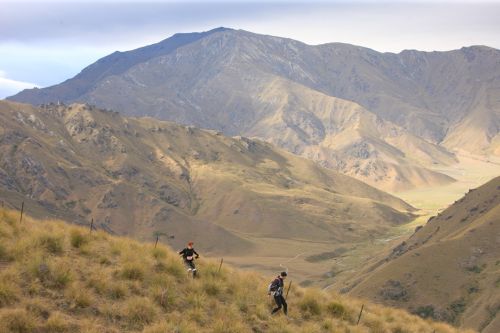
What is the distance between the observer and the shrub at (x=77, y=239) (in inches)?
826

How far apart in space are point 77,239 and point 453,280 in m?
81.2

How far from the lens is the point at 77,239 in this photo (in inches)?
832

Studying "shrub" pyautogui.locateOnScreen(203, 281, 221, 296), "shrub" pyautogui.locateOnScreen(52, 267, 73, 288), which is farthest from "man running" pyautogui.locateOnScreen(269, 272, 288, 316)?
"shrub" pyautogui.locateOnScreen(52, 267, 73, 288)

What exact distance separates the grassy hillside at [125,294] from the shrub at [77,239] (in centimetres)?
4

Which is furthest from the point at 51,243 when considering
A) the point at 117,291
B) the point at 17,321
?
the point at 17,321

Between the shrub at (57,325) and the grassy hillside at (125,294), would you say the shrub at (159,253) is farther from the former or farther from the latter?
the shrub at (57,325)

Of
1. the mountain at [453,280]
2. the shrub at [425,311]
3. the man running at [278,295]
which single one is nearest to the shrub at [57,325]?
the man running at [278,295]

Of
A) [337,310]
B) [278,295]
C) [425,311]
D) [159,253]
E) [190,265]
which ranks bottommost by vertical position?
[425,311]

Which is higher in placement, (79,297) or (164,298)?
(79,297)

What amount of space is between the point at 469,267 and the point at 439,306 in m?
11.5

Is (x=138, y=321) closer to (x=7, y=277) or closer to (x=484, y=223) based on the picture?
(x=7, y=277)

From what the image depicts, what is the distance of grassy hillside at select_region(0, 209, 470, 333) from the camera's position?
16.1 m

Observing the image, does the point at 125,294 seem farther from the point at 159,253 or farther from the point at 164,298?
the point at 159,253

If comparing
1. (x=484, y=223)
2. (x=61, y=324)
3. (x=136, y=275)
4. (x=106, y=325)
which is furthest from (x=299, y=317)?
(x=484, y=223)
